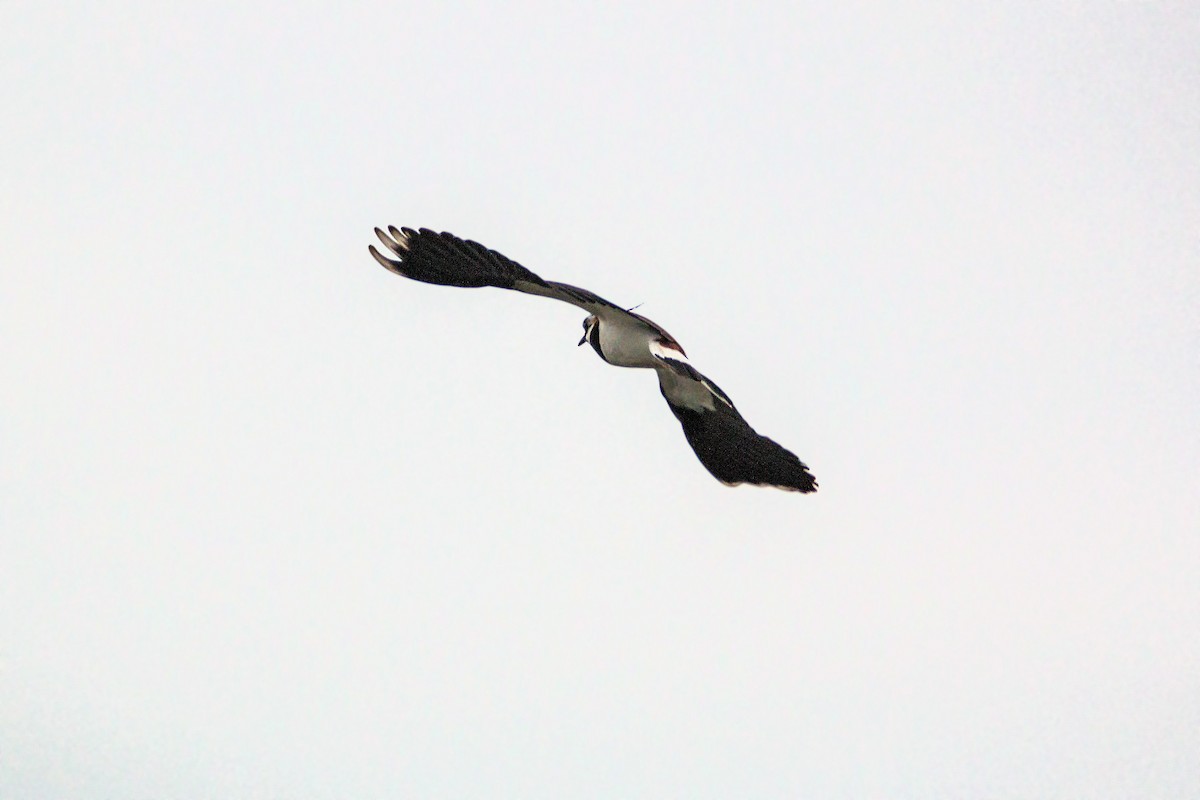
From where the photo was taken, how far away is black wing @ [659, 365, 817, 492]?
17.2 meters

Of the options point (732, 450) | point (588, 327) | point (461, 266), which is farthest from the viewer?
point (732, 450)

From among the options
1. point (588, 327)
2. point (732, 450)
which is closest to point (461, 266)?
point (588, 327)

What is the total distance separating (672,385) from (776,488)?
1.53m

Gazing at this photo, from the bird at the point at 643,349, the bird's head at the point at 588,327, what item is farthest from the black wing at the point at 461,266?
the bird's head at the point at 588,327

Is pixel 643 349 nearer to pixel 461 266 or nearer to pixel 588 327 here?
pixel 588 327

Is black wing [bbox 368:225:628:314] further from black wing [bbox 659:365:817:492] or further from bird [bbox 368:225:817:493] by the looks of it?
black wing [bbox 659:365:817:492]

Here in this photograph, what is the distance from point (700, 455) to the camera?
17562 mm

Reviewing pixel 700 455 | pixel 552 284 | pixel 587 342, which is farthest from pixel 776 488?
pixel 552 284

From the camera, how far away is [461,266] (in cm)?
1525

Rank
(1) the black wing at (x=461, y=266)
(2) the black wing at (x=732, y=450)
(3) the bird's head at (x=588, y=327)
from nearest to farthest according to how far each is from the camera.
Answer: (1) the black wing at (x=461, y=266), (3) the bird's head at (x=588, y=327), (2) the black wing at (x=732, y=450)

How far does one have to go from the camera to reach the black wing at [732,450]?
56.3 feet

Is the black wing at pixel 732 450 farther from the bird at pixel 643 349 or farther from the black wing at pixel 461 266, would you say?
the black wing at pixel 461 266

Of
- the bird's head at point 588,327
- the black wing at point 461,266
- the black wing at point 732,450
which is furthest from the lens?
the black wing at point 732,450

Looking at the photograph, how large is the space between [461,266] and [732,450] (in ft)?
12.4
